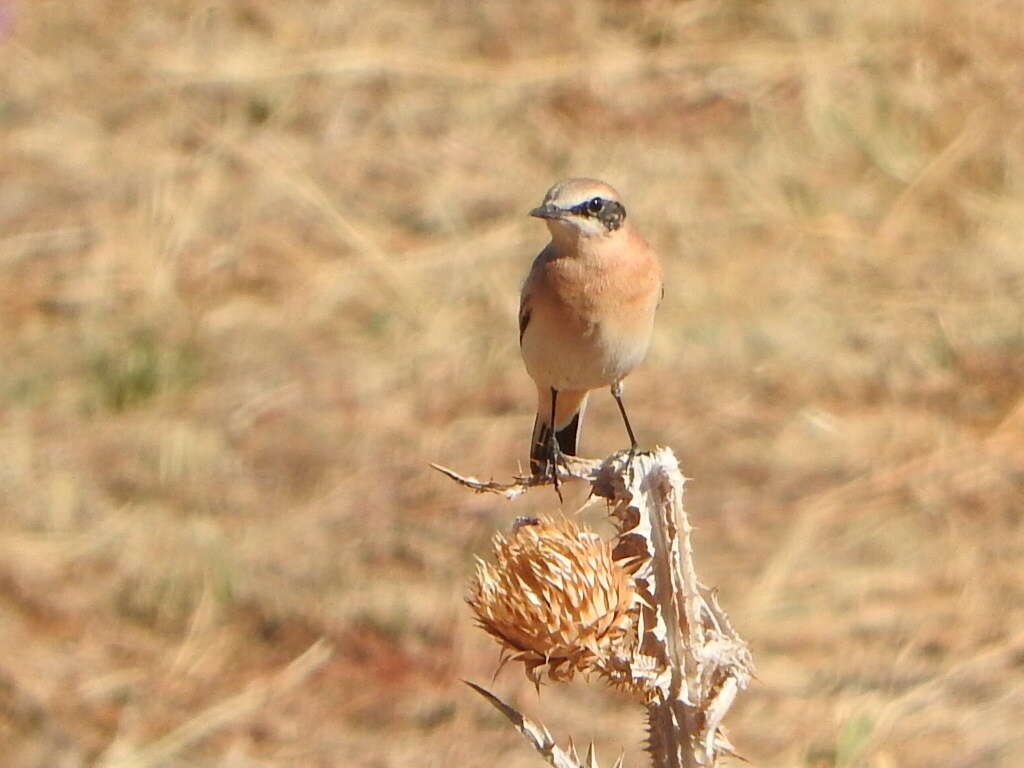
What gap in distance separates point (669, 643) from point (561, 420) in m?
2.21

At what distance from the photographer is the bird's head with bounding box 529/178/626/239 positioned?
419 centimetres

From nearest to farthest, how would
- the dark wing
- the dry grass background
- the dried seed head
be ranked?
the dried seed head, the dark wing, the dry grass background

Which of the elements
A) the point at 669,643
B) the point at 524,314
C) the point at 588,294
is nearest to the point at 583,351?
the point at 588,294

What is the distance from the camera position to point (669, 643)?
8.54 feet

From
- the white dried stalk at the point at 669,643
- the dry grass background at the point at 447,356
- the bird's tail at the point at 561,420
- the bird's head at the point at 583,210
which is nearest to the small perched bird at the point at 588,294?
the bird's head at the point at 583,210

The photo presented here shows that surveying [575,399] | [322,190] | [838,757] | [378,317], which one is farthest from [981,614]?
[322,190]

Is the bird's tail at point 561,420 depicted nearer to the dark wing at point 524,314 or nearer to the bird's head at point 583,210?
the dark wing at point 524,314

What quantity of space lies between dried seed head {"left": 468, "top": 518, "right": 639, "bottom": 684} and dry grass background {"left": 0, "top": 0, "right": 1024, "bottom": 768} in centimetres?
291

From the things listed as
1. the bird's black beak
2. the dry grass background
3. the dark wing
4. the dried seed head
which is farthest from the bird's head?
the dry grass background

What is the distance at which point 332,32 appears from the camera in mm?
9984

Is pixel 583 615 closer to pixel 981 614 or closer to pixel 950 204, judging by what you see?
pixel 981 614

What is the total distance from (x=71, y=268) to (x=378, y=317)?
1.71m

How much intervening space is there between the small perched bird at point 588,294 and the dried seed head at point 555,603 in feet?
4.14

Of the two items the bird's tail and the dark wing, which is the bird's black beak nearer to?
the dark wing
